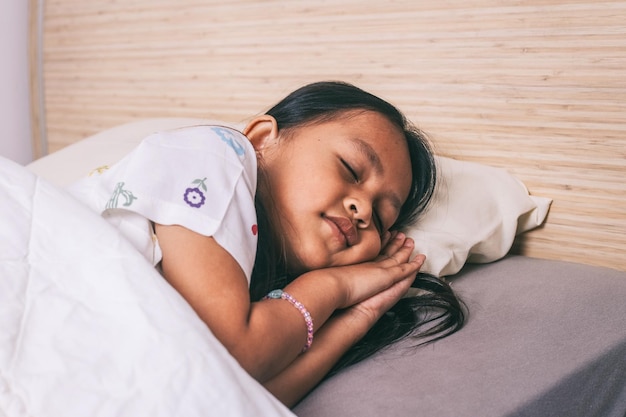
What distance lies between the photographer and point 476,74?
48.5 inches

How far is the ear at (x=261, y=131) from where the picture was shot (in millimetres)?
999

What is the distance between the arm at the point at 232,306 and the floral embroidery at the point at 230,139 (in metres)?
0.14

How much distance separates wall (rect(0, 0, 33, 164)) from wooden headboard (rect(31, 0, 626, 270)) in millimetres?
655

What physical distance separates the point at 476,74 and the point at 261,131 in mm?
436

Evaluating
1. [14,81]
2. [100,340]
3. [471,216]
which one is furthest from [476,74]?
[14,81]

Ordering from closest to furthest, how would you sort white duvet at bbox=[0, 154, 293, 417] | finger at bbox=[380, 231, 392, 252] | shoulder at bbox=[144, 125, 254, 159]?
white duvet at bbox=[0, 154, 293, 417] → shoulder at bbox=[144, 125, 254, 159] → finger at bbox=[380, 231, 392, 252]

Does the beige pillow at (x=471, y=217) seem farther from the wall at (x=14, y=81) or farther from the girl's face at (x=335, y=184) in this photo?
the wall at (x=14, y=81)

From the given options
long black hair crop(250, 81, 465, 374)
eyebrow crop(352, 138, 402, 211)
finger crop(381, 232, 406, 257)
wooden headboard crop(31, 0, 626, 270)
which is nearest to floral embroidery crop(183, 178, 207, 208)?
long black hair crop(250, 81, 465, 374)

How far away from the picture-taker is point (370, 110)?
1.01m

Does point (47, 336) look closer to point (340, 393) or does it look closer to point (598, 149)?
point (340, 393)

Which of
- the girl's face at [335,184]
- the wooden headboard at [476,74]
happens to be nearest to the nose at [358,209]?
the girl's face at [335,184]

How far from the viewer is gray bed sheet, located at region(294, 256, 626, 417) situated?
69 centimetres

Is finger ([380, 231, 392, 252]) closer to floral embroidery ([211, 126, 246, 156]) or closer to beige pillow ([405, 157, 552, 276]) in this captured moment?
beige pillow ([405, 157, 552, 276])

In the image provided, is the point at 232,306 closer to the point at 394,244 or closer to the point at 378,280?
the point at 378,280
